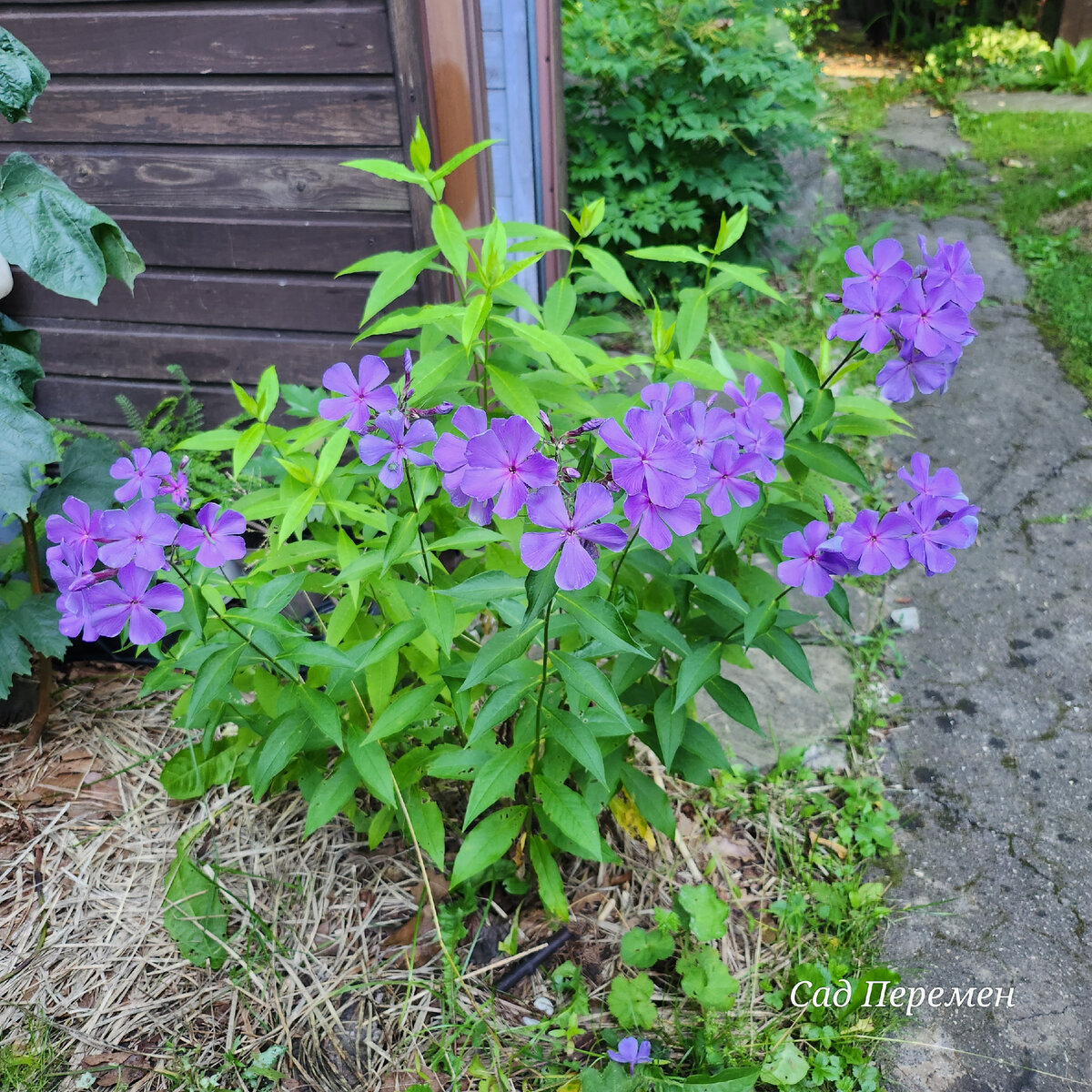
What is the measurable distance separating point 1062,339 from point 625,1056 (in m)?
3.54

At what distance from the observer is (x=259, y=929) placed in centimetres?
160

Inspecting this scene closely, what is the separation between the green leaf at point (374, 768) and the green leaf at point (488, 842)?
0.45 feet

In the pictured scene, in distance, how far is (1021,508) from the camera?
2.83 m

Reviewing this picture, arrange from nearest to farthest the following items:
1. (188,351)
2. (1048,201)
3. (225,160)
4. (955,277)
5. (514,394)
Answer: (955,277) < (514,394) < (225,160) < (188,351) < (1048,201)

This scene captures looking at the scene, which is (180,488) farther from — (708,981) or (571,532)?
(708,981)

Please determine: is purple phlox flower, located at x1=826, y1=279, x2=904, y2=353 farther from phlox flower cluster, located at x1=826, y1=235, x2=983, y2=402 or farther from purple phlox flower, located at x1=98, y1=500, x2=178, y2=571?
purple phlox flower, located at x1=98, y1=500, x2=178, y2=571

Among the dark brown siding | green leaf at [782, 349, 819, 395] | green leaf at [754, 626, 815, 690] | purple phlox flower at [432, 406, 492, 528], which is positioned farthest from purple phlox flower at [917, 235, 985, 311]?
the dark brown siding

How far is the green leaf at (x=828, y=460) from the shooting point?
131 centimetres

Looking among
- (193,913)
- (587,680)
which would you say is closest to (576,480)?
(587,680)

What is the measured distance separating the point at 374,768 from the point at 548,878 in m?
0.37

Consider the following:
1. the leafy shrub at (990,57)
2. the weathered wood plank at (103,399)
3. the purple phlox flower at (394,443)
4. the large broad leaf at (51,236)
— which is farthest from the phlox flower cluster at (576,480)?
the leafy shrub at (990,57)

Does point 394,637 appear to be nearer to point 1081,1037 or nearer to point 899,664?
point 1081,1037

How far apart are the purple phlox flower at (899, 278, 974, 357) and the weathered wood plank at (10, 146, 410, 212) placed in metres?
1.64

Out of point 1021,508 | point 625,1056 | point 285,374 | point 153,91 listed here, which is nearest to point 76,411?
point 285,374
